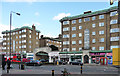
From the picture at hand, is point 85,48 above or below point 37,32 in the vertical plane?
below

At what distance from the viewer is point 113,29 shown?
51.9 m

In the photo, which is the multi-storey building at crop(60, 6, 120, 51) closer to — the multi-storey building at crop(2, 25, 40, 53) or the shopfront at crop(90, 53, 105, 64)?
the shopfront at crop(90, 53, 105, 64)

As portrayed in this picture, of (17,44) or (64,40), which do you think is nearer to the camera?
(64,40)

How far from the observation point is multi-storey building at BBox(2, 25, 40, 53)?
81.6 m

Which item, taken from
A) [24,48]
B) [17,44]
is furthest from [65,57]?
[17,44]

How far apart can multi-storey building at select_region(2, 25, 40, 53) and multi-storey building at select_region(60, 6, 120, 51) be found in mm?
23903

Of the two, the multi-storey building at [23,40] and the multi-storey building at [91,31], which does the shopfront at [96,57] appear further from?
the multi-storey building at [23,40]

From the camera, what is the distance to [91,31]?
5766 cm

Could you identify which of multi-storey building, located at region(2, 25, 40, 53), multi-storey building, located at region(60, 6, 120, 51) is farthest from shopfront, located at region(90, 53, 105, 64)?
multi-storey building, located at region(2, 25, 40, 53)

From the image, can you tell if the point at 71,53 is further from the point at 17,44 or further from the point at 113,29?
the point at 17,44

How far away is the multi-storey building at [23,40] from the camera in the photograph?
81625 millimetres

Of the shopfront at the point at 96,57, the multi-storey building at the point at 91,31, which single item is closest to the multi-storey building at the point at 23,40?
the multi-storey building at the point at 91,31

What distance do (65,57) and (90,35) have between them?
12.7 meters

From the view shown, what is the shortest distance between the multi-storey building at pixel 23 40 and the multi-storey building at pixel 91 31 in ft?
78.4
